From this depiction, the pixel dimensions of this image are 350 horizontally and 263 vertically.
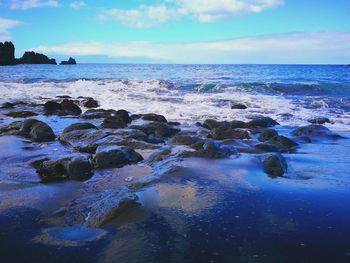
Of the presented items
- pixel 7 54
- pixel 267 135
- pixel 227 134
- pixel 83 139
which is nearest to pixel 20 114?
pixel 83 139

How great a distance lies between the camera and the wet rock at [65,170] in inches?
247

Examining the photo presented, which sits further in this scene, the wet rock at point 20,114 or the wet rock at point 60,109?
the wet rock at point 60,109

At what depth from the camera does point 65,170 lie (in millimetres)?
6430

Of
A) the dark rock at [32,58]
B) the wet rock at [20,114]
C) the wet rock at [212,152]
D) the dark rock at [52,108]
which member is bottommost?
the wet rock at [20,114]

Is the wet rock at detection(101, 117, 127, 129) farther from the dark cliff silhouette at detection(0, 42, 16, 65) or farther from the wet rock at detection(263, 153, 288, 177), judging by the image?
the dark cliff silhouette at detection(0, 42, 16, 65)

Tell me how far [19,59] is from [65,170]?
347ft

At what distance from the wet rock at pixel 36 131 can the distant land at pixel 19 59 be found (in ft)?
289

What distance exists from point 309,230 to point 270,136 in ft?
18.0

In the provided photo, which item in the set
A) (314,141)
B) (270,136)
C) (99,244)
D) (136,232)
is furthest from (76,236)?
(314,141)

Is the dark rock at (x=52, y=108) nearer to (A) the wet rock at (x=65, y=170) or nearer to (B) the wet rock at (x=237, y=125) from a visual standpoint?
(B) the wet rock at (x=237, y=125)

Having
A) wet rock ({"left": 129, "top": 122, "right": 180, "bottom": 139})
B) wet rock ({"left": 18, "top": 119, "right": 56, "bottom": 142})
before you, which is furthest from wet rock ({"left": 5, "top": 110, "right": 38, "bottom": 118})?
wet rock ({"left": 129, "top": 122, "right": 180, "bottom": 139})

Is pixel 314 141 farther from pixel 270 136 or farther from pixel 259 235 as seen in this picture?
pixel 259 235

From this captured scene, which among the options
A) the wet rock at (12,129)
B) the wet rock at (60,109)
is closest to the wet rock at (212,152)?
the wet rock at (12,129)

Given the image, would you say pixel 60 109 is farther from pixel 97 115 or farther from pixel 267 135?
pixel 267 135
